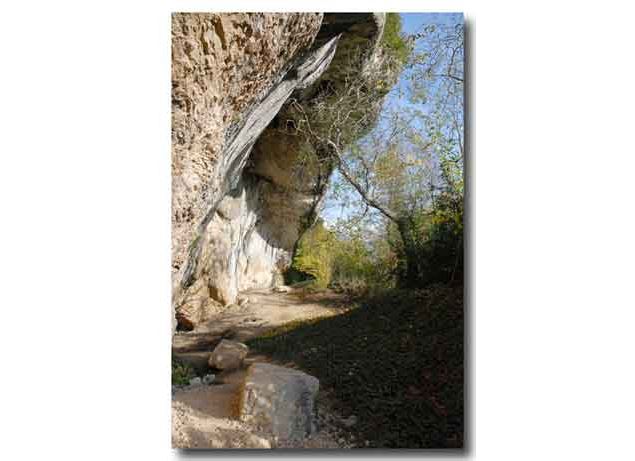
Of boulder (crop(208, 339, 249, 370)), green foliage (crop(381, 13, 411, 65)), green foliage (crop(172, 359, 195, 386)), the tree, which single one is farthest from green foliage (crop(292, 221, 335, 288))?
green foliage (crop(381, 13, 411, 65))

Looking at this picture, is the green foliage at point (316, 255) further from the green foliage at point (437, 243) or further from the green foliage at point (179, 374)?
the green foliage at point (179, 374)

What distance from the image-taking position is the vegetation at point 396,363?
6.78ft

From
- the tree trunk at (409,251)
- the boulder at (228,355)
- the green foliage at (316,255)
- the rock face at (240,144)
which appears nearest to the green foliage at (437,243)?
the tree trunk at (409,251)

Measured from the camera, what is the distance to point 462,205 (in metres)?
2.17

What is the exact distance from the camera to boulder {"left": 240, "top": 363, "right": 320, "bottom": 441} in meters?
2.07

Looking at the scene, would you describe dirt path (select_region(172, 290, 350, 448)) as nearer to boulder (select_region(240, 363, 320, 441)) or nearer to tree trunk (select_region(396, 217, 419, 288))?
boulder (select_region(240, 363, 320, 441))

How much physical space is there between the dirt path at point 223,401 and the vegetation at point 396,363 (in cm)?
11

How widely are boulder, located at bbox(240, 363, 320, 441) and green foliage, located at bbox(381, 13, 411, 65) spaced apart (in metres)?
2.09

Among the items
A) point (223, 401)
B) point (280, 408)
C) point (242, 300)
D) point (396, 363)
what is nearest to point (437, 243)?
point (396, 363)

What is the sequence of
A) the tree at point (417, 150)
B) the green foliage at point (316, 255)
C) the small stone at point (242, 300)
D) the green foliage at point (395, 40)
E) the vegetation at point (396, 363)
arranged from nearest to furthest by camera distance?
the vegetation at point (396, 363), the tree at point (417, 150), the green foliage at point (395, 40), the green foliage at point (316, 255), the small stone at point (242, 300)

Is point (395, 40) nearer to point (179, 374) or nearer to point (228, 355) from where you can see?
point (228, 355)
